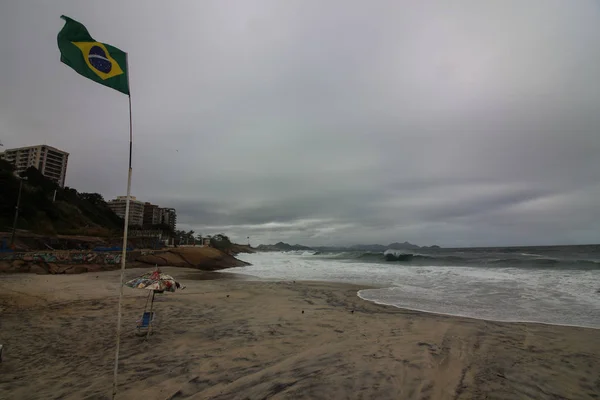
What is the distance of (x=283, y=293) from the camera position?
15.3 metres

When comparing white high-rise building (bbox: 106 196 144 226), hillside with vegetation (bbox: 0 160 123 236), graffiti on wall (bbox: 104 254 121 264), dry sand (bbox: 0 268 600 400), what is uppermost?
white high-rise building (bbox: 106 196 144 226)

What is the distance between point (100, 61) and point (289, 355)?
6.57 meters

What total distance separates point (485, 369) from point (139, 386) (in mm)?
6576

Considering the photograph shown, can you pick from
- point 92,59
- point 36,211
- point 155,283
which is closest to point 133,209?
point 36,211

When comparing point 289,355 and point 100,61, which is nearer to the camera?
point 100,61

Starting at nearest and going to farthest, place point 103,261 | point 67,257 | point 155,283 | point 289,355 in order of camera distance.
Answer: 1. point 289,355
2. point 155,283
3. point 67,257
4. point 103,261

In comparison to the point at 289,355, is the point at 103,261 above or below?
above

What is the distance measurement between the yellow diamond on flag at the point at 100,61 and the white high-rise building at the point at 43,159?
13253 centimetres

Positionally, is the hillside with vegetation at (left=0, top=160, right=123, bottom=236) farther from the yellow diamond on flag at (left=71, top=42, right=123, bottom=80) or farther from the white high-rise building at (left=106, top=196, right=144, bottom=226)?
the white high-rise building at (left=106, top=196, right=144, bottom=226)

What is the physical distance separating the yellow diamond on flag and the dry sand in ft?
16.5

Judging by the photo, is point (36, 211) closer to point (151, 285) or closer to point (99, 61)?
point (151, 285)

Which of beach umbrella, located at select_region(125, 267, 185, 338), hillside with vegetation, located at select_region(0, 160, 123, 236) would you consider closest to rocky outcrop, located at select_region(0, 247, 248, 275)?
beach umbrella, located at select_region(125, 267, 185, 338)

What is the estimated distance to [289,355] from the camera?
642cm

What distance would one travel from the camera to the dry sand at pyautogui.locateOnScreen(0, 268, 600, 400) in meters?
4.90
